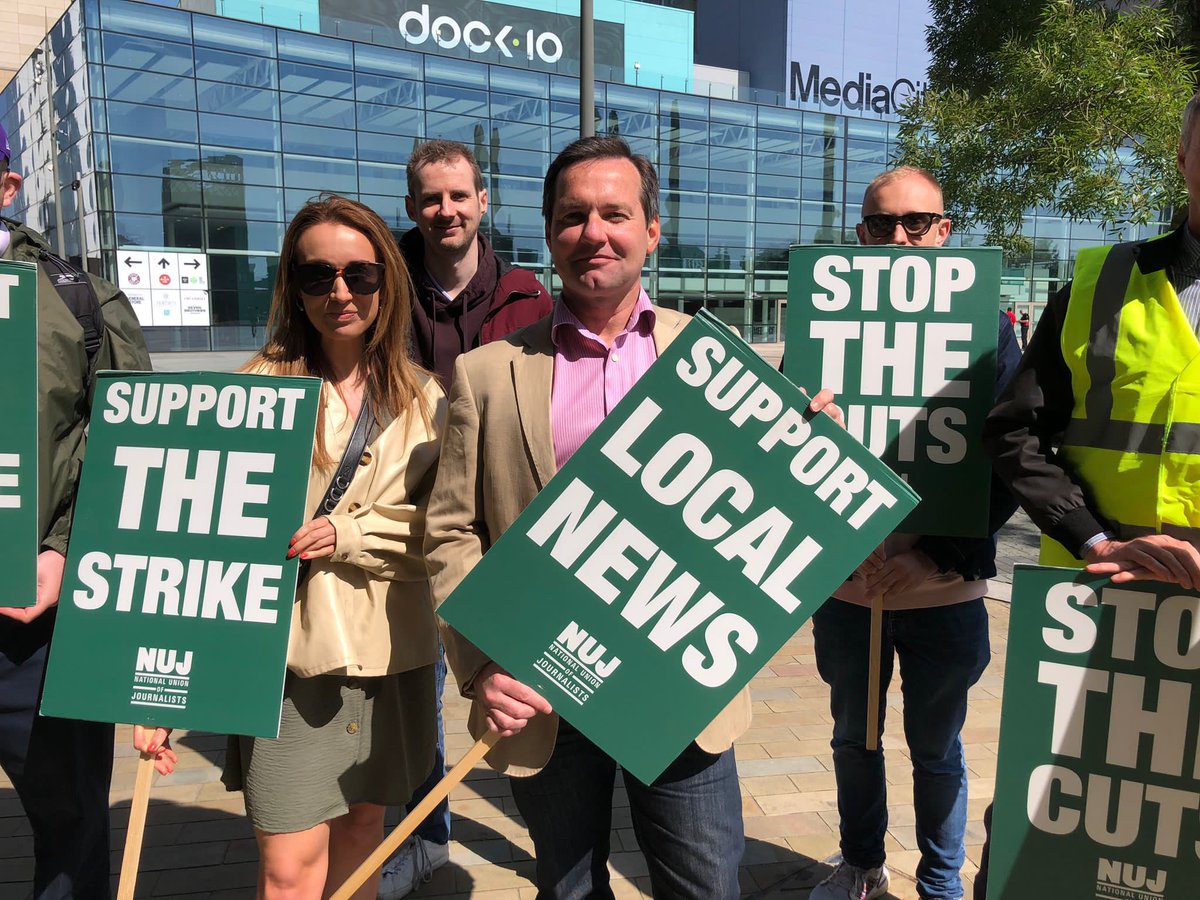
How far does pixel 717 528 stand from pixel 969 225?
7.10 metres

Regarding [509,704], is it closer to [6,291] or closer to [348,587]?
[348,587]

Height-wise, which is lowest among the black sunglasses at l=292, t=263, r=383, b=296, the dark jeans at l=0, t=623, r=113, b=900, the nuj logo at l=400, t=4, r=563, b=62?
the dark jeans at l=0, t=623, r=113, b=900

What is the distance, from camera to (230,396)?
2020 millimetres

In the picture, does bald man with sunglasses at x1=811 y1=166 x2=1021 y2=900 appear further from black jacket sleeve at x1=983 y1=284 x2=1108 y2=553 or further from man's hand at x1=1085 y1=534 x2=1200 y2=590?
man's hand at x1=1085 y1=534 x2=1200 y2=590

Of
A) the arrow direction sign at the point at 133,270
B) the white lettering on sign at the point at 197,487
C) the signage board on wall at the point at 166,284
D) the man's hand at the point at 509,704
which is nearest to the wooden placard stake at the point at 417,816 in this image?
the man's hand at the point at 509,704

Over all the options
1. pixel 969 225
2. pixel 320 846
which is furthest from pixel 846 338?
pixel 969 225

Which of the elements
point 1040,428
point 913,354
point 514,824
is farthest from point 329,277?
point 514,824

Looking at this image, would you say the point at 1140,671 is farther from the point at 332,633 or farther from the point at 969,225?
the point at 969,225

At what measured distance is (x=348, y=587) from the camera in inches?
83.2

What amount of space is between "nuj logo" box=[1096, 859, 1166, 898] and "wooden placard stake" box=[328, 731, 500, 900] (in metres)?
1.25

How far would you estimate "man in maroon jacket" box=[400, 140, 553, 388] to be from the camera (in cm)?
307

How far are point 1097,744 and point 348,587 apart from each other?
1670mm

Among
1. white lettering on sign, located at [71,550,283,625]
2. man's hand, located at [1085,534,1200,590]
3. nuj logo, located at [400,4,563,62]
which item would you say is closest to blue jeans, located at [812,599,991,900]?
man's hand, located at [1085,534,1200,590]

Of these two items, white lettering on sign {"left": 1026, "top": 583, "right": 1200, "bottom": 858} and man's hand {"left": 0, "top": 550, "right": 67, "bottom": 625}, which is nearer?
white lettering on sign {"left": 1026, "top": 583, "right": 1200, "bottom": 858}
